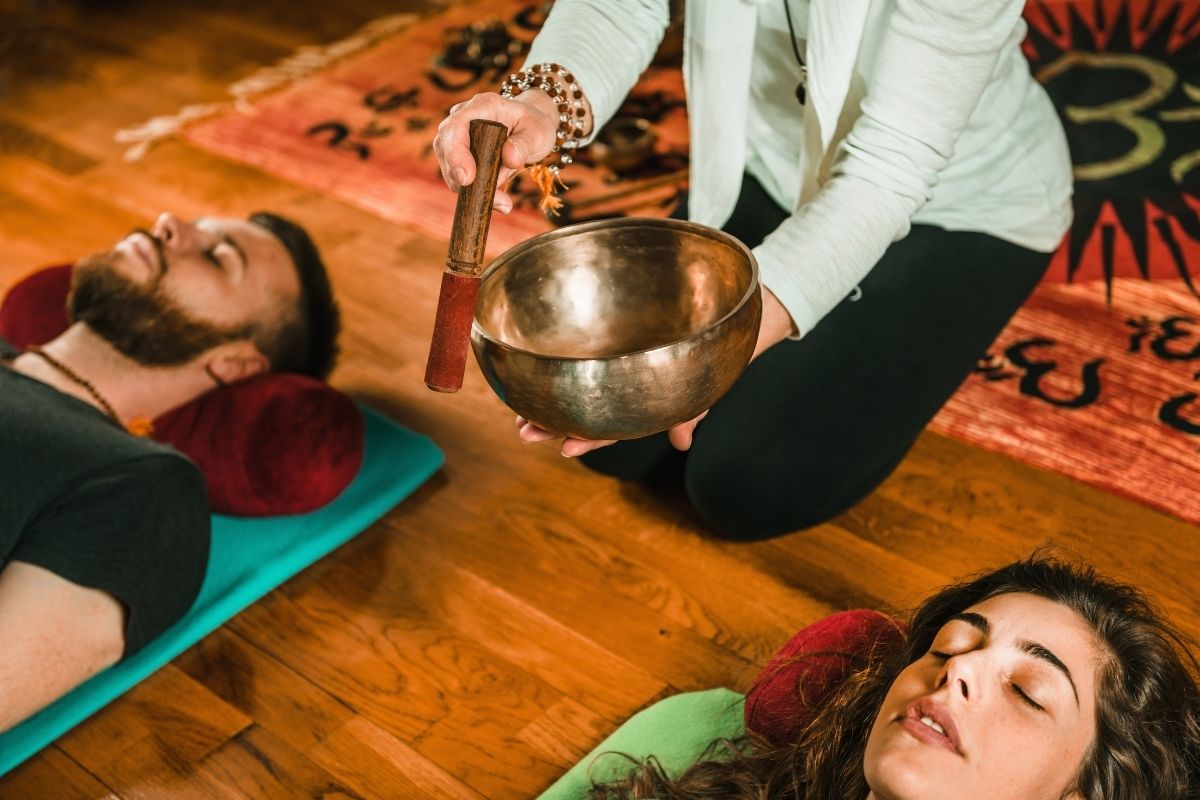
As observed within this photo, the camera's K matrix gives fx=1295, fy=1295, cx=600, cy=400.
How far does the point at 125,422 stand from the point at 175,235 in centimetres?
34

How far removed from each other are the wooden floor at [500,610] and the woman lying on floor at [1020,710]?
439mm

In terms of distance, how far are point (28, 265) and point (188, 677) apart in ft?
4.64

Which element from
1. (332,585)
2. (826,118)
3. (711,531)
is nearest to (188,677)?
(332,585)

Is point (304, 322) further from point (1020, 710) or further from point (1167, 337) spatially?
point (1167, 337)

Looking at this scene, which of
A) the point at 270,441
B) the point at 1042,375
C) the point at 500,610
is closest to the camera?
the point at 500,610

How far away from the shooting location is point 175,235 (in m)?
2.22

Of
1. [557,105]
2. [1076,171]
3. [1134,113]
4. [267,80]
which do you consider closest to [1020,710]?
[557,105]

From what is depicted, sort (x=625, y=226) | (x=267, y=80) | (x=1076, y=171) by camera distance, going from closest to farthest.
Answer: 1. (x=625, y=226)
2. (x=1076, y=171)
3. (x=267, y=80)

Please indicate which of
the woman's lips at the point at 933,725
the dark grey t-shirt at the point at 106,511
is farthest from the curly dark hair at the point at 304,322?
the woman's lips at the point at 933,725

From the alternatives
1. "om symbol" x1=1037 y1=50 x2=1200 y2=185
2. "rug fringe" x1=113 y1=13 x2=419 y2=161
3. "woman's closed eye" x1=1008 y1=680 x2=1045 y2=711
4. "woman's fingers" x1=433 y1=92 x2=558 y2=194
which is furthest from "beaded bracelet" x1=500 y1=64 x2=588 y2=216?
"rug fringe" x1=113 y1=13 x2=419 y2=161

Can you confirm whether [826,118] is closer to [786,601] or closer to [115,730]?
[786,601]

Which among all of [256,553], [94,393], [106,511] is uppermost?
[106,511]

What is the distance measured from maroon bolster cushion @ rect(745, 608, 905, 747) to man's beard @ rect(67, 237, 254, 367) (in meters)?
1.12

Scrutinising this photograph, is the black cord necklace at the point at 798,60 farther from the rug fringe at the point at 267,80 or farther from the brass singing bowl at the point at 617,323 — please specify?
the rug fringe at the point at 267,80
